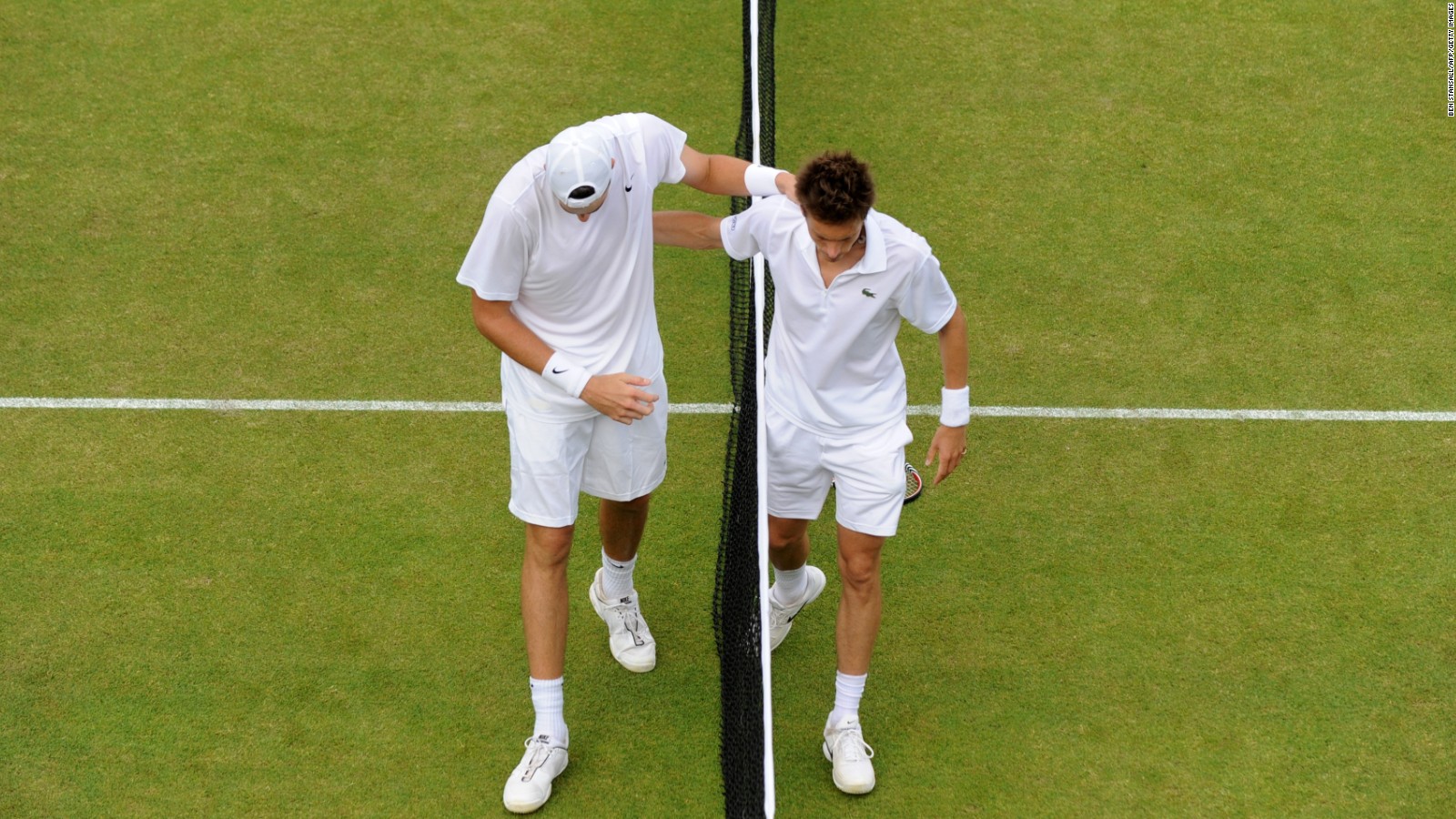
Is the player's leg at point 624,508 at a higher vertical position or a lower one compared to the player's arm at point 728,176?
lower

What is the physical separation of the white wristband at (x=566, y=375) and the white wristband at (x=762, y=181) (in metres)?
0.94

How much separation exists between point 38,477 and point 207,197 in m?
2.40

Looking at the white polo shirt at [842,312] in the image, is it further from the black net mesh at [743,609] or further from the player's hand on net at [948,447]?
the black net mesh at [743,609]

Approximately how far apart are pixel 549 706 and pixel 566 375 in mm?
1312

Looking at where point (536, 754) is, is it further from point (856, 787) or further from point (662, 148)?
point (662, 148)

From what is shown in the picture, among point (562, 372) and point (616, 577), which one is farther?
point (616, 577)

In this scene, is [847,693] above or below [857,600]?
below

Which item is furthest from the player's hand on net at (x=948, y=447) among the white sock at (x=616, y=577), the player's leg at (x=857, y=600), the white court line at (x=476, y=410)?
the white court line at (x=476, y=410)

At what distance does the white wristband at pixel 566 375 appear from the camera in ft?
17.0

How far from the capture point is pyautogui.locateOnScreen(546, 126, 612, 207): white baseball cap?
4.88m

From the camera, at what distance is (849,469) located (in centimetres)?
540

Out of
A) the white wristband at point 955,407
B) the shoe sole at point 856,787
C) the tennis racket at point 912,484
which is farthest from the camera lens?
the tennis racket at point 912,484

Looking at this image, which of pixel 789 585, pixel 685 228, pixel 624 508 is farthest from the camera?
pixel 789 585

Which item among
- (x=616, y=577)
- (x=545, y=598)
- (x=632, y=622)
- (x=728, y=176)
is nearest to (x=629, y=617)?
(x=632, y=622)
